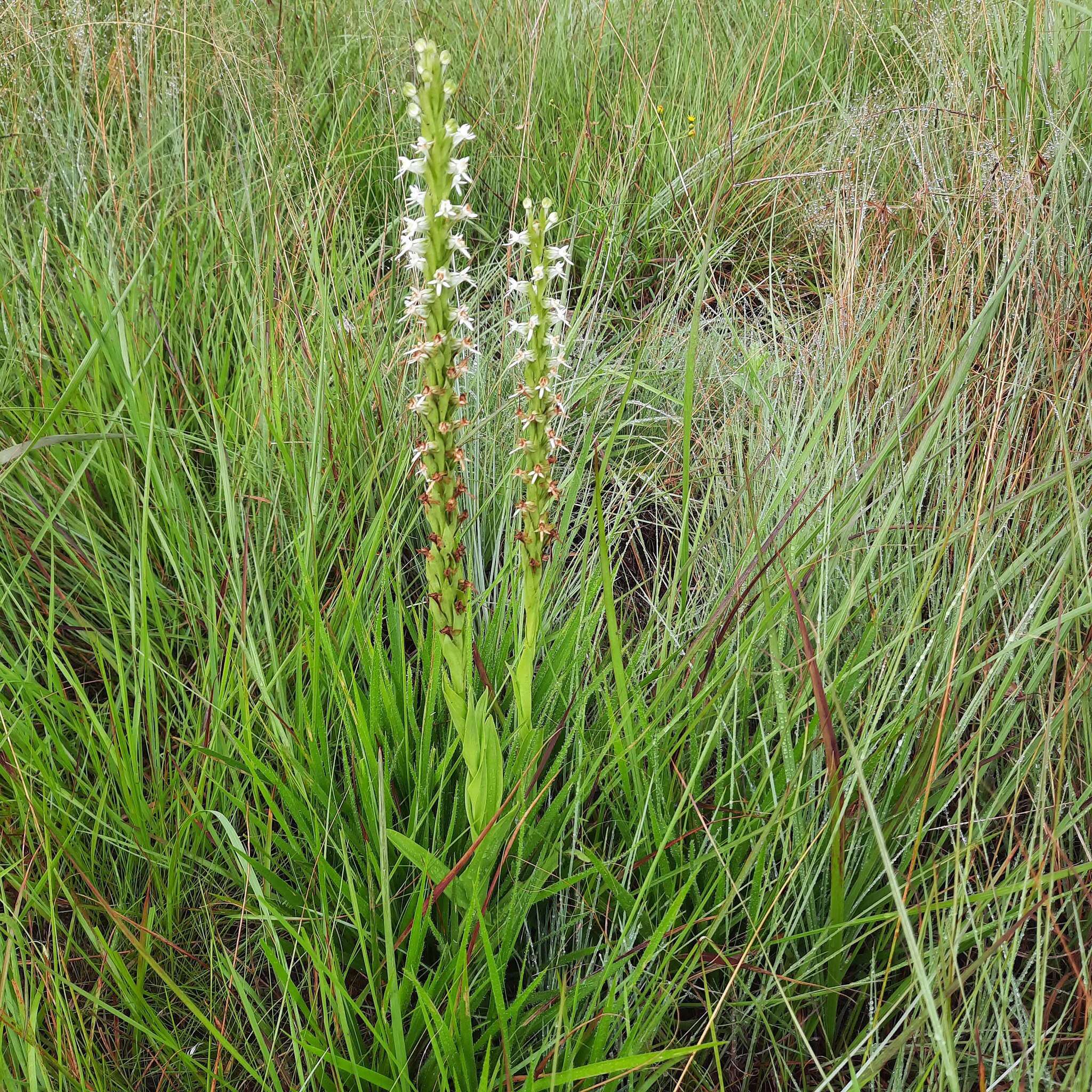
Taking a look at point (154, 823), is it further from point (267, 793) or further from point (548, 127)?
point (548, 127)

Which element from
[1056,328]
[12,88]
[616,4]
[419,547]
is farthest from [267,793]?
[616,4]

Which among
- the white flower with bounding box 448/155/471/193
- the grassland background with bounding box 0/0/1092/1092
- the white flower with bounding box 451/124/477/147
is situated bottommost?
the grassland background with bounding box 0/0/1092/1092

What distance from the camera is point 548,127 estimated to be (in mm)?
3527

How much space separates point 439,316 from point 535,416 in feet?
0.61

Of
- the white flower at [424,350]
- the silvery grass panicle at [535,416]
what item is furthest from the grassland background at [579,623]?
the white flower at [424,350]

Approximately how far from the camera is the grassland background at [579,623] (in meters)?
1.31

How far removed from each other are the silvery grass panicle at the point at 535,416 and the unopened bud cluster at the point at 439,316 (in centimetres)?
8

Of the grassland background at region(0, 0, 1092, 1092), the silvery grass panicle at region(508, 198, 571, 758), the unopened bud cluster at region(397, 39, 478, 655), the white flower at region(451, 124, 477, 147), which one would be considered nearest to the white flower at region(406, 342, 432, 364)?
the unopened bud cluster at region(397, 39, 478, 655)

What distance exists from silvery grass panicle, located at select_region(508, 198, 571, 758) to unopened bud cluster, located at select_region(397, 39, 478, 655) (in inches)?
3.1

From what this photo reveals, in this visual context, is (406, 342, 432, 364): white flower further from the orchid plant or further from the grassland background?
the grassland background

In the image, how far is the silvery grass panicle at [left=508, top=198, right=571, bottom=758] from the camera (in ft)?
3.78

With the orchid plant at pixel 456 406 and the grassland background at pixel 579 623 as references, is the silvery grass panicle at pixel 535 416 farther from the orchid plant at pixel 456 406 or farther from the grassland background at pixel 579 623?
the grassland background at pixel 579 623

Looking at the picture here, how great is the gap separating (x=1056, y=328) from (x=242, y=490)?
1.87m

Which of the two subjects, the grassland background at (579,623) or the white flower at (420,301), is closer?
the white flower at (420,301)
